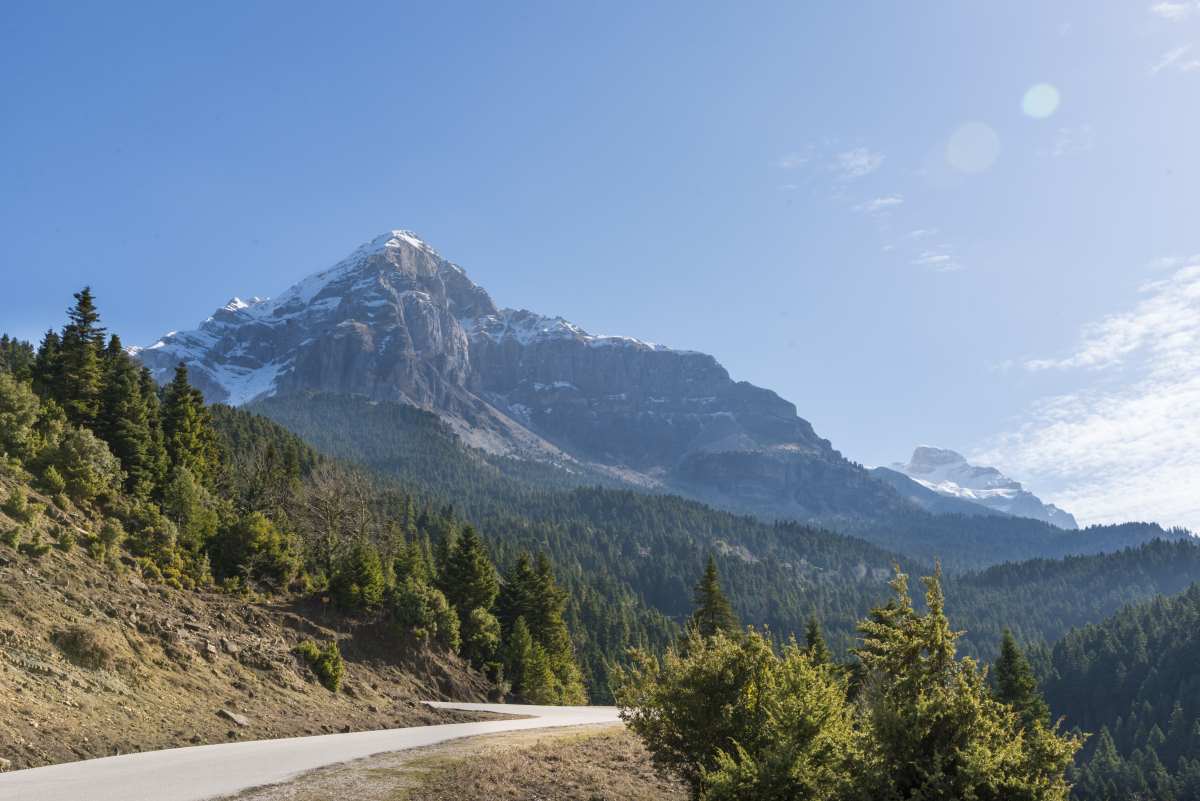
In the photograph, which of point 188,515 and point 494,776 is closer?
point 494,776

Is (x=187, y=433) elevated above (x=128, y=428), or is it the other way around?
(x=187, y=433)

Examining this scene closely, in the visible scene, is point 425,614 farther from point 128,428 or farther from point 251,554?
point 128,428

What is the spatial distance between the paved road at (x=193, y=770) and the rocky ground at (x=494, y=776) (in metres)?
0.98

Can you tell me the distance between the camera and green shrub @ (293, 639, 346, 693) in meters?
37.2

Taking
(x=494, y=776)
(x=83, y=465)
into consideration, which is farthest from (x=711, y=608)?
(x=83, y=465)

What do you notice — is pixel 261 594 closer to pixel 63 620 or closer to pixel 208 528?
pixel 208 528

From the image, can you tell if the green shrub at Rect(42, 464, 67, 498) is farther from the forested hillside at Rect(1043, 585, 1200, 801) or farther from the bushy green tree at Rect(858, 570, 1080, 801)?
the forested hillside at Rect(1043, 585, 1200, 801)

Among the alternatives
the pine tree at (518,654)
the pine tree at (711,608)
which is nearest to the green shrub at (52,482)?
the pine tree at (518,654)

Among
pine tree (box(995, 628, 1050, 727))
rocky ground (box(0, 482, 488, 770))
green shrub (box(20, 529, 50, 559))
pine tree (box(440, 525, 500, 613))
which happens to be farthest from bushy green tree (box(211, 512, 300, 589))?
pine tree (box(995, 628, 1050, 727))

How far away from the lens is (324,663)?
124 ft

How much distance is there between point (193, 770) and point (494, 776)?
7.97m

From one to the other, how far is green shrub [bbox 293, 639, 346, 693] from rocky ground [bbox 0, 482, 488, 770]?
2.02 ft

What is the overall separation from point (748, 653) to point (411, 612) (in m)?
36.5

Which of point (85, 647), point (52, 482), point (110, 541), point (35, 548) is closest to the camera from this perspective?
point (85, 647)
